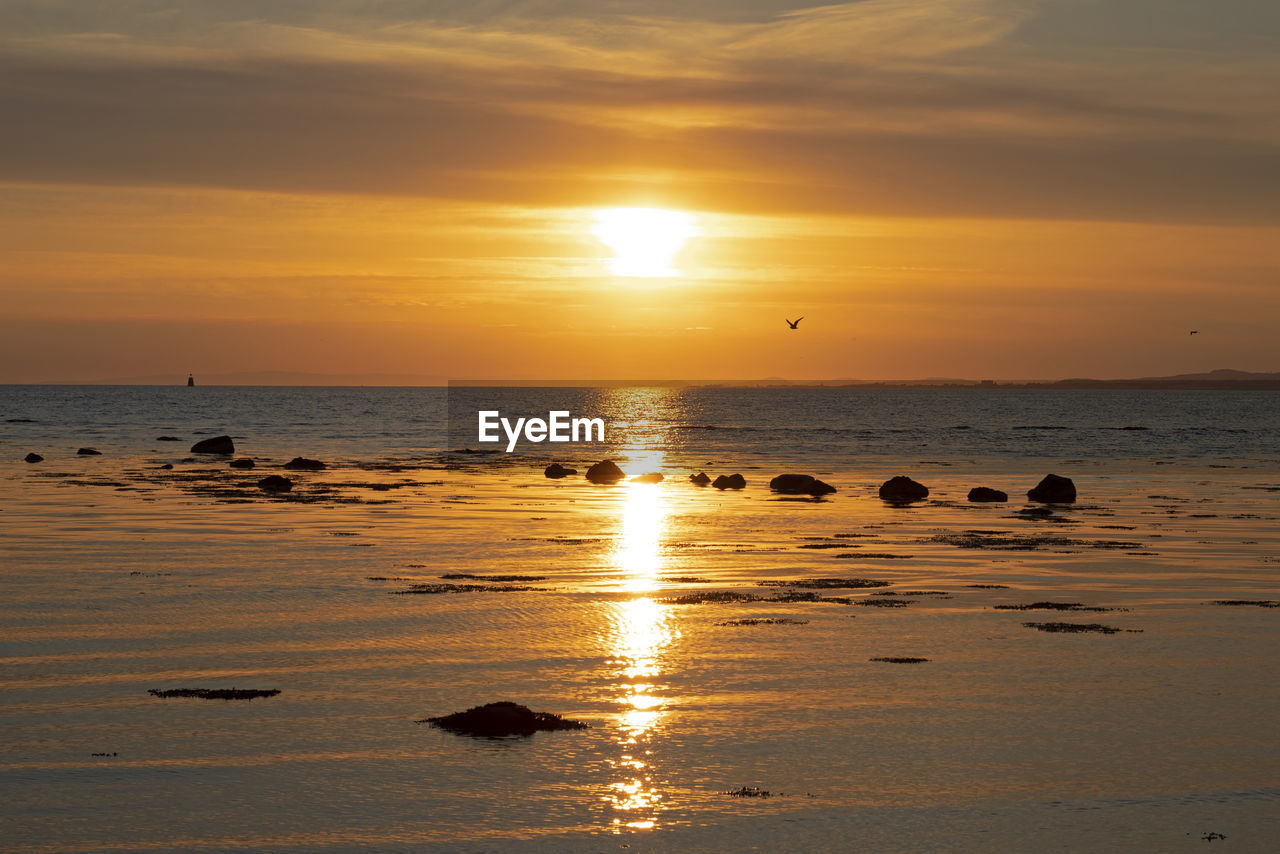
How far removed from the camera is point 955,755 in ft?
39.6

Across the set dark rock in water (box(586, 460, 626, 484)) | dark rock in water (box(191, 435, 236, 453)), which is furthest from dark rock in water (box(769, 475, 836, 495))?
dark rock in water (box(191, 435, 236, 453))

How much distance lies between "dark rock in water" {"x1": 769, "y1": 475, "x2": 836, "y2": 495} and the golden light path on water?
53.9 feet

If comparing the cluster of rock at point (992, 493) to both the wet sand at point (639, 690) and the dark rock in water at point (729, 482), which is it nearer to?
the dark rock in water at point (729, 482)

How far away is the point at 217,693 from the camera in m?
14.2

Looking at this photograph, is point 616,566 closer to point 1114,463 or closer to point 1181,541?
point 1181,541

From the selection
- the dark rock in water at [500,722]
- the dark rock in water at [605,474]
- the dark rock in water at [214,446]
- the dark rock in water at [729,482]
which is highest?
the dark rock in water at [214,446]

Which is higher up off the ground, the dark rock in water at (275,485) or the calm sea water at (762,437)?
the calm sea water at (762,437)

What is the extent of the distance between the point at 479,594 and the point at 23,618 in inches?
286

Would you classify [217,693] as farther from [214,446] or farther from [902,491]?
[214,446]

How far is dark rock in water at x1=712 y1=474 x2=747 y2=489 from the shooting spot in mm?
51938

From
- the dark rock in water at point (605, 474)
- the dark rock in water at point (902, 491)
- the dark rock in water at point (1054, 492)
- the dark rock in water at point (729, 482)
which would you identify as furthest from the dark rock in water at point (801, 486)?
the dark rock in water at point (605, 474)

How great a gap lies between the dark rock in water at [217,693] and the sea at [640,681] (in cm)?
16

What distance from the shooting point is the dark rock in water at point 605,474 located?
5519cm

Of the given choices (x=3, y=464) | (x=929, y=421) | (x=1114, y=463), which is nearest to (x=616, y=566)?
(x=3, y=464)
